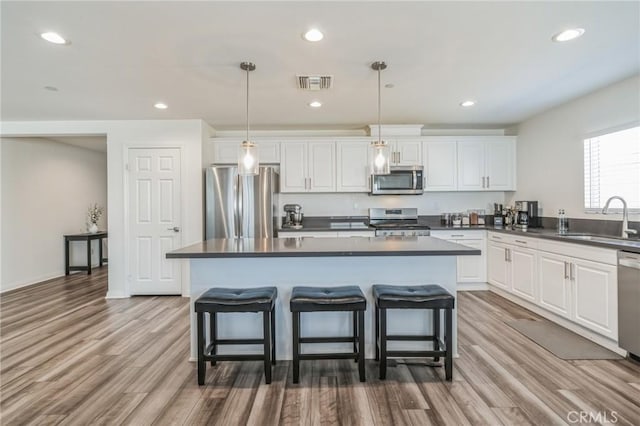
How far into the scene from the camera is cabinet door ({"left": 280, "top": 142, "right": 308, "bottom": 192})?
4.84 metres

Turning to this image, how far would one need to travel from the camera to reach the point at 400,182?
4738mm

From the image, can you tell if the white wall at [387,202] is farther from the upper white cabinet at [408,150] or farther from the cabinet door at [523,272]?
the cabinet door at [523,272]

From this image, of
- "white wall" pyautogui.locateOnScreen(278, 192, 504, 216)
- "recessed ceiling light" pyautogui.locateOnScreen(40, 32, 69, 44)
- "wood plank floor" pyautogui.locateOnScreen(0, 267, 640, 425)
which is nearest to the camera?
"wood plank floor" pyautogui.locateOnScreen(0, 267, 640, 425)

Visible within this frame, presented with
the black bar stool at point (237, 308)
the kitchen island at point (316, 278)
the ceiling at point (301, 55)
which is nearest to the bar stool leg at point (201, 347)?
the black bar stool at point (237, 308)

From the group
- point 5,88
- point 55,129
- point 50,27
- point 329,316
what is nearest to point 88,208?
point 55,129

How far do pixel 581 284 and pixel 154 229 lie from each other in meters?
5.04

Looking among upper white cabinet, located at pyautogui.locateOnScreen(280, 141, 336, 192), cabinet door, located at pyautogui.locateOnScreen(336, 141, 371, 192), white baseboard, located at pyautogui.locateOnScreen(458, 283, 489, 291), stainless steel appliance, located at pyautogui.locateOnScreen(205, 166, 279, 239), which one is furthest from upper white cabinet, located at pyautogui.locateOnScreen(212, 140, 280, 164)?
white baseboard, located at pyautogui.locateOnScreen(458, 283, 489, 291)

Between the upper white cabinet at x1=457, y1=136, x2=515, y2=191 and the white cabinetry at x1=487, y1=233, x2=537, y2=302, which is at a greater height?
the upper white cabinet at x1=457, y1=136, x2=515, y2=191

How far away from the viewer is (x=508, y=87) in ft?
11.1

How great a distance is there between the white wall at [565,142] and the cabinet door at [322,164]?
111 inches

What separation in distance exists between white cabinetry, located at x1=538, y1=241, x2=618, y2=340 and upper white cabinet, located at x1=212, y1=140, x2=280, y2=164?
11.9 ft

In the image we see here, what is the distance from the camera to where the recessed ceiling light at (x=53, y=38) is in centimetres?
229

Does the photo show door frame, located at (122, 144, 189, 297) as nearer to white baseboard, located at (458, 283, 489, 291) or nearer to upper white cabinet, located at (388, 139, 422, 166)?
upper white cabinet, located at (388, 139, 422, 166)

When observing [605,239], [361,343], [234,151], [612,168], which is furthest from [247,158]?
[612,168]
